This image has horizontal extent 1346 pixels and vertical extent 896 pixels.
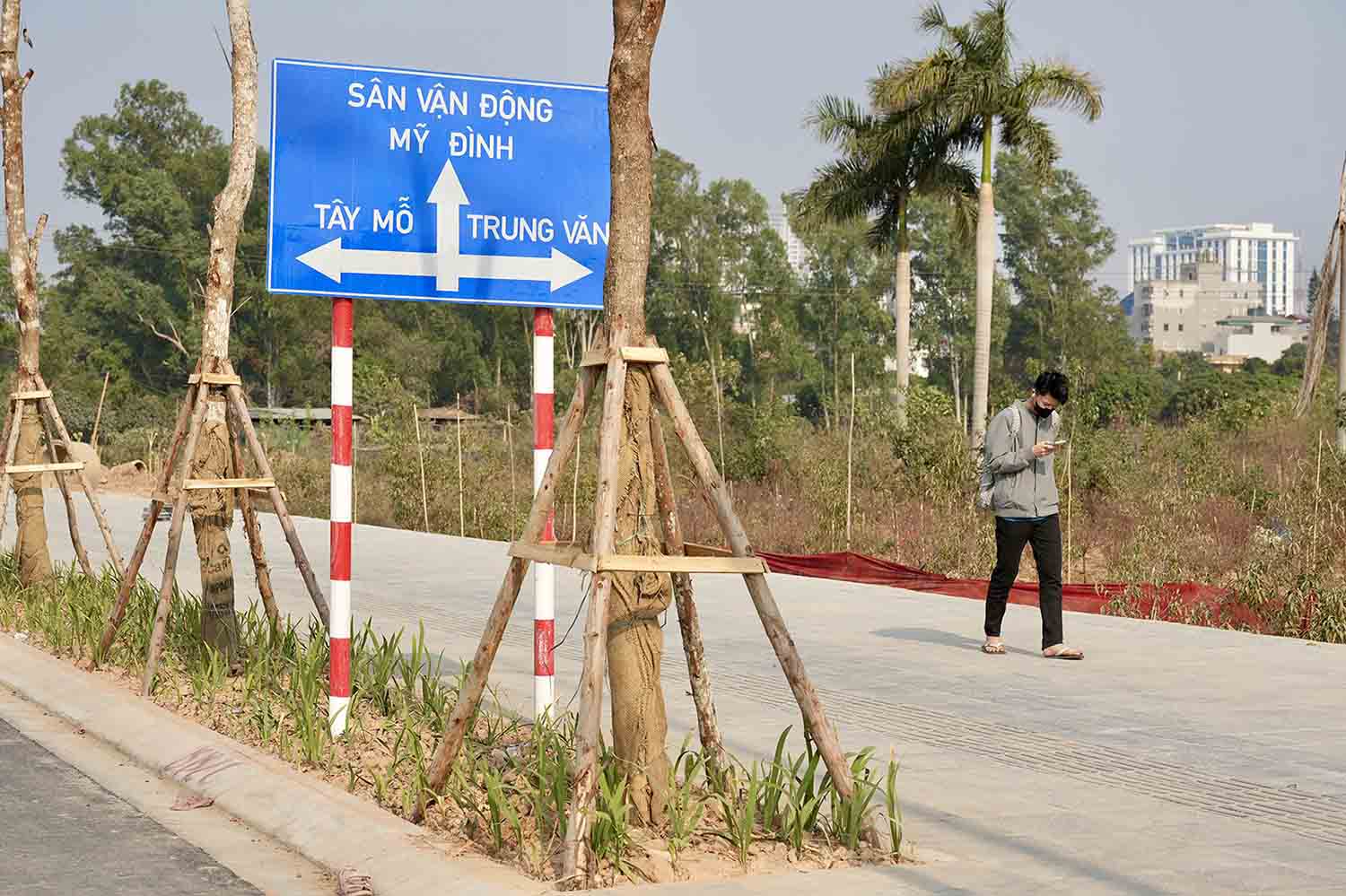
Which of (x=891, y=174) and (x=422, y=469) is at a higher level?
(x=891, y=174)

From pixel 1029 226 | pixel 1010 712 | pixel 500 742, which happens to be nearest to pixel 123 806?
pixel 500 742

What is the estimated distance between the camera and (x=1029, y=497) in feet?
38.0

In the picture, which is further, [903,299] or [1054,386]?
[903,299]

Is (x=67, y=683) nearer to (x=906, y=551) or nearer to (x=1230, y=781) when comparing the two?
(x=1230, y=781)

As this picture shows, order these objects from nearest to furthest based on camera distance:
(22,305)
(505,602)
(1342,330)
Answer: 1. (505,602)
2. (22,305)
3. (1342,330)

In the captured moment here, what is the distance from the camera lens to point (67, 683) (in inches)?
412

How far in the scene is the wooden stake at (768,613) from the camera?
6258 mm

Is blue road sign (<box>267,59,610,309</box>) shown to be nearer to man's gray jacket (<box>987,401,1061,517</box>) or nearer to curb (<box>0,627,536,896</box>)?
curb (<box>0,627,536,896</box>)

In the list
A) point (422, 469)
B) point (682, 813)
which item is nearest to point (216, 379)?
point (682, 813)

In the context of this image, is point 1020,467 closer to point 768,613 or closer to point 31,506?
point 768,613

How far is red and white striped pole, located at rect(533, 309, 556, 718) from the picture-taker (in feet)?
26.3

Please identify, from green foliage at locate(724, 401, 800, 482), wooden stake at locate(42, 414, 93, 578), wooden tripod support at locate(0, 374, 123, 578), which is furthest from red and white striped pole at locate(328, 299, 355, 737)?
green foliage at locate(724, 401, 800, 482)

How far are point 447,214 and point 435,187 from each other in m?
0.14

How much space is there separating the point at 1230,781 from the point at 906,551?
37.7 ft
